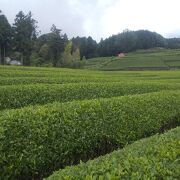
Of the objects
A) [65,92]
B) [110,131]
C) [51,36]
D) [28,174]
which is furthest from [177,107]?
[51,36]

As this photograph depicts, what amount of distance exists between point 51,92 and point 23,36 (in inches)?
2388

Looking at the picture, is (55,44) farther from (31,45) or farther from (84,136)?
(84,136)

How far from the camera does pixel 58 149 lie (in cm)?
1006

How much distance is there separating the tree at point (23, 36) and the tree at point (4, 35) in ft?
4.71

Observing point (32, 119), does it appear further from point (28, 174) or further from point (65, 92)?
point (65, 92)

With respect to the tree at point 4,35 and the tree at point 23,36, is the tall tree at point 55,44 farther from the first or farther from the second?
the tree at point 4,35

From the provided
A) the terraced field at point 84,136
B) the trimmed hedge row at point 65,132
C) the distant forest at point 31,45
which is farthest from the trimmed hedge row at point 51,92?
the distant forest at point 31,45

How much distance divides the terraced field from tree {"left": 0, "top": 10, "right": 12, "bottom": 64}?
57473 mm

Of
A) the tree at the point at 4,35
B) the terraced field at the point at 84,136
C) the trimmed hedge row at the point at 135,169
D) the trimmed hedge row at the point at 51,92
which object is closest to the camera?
the trimmed hedge row at the point at 135,169

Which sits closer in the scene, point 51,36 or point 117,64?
point 51,36

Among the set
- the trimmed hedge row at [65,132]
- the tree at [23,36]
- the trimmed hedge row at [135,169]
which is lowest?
the trimmed hedge row at [65,132]

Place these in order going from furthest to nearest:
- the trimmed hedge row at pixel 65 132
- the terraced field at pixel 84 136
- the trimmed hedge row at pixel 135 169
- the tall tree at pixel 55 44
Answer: the tall tree at pixel 55 44 → the trimmed hedge row at pixel 65 132 → the terraced field at pixel 84 136 → the trimmed hedge row at pixel 135 169

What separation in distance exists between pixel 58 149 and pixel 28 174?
3.94ft

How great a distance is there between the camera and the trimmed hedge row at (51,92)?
48.9ft
